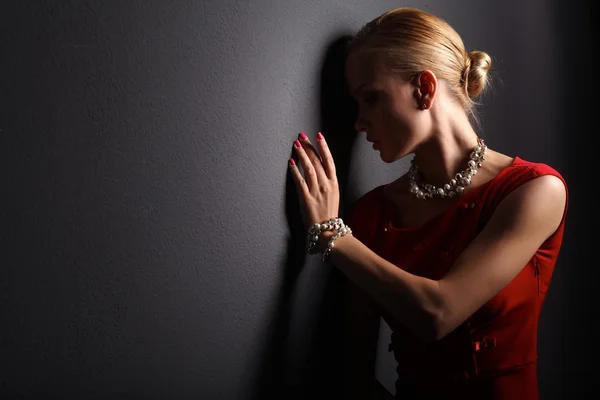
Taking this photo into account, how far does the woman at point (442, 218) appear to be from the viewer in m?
0.95

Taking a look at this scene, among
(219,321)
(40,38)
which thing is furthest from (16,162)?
(219,321)

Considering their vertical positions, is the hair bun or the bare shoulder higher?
the hair bun

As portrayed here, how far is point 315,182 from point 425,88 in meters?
0.31

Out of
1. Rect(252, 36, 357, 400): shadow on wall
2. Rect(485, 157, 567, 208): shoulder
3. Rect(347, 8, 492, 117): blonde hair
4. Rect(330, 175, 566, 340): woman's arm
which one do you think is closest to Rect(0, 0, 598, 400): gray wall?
Rect(252, 36, 357, 400): shadow on wall

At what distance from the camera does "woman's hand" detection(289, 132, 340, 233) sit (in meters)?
1.05

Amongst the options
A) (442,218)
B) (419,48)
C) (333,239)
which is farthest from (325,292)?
(419,48)

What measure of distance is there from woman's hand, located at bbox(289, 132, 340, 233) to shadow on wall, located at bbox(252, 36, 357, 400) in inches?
1.5

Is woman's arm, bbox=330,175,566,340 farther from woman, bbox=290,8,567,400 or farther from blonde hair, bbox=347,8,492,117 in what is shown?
blonde hair, bbox=347,8,492,117

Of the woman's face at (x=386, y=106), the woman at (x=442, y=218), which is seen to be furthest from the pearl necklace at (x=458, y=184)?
the woman's face at (x=386, y=106)

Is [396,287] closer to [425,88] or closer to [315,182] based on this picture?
[315,182]

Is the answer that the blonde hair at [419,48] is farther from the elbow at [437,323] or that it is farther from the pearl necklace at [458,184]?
the elbow at [437,323]

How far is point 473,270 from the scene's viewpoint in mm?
915

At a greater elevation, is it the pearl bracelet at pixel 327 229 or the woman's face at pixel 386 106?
the woman's face at pixel 386 106

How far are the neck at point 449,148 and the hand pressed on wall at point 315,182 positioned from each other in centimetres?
22
